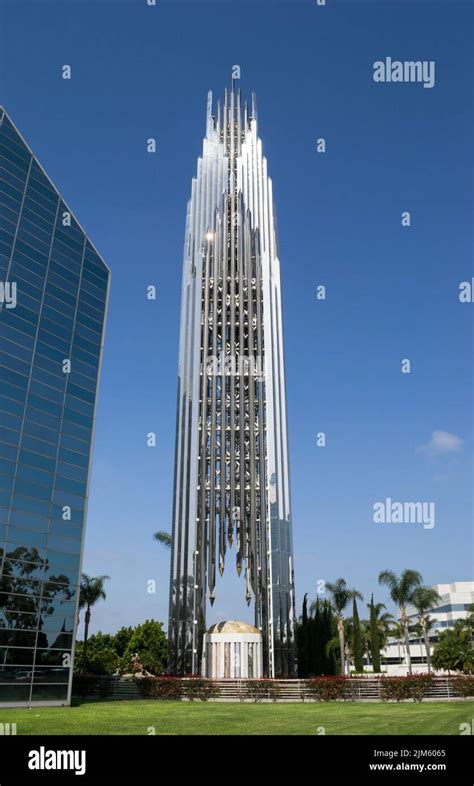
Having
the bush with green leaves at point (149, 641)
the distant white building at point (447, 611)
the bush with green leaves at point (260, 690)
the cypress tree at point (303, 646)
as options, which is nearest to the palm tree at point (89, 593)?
the bush with green leaves at point (149, 641)

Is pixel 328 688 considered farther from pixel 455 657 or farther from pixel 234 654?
pixel 455 657

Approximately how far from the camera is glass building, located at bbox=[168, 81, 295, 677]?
153 feet

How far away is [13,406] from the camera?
101ft

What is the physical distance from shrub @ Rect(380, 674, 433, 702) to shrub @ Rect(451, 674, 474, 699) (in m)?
1.28

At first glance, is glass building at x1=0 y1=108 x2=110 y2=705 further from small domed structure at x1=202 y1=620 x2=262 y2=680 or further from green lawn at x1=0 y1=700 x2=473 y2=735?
small domed structure at x1=202 y1=620 x2=262 y2=680

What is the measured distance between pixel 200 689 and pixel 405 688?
36.5 feet

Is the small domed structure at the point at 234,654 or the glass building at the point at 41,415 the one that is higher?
the glass building at the point at 41,415

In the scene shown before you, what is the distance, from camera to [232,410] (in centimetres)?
5250

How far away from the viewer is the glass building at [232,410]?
4656 centimetres

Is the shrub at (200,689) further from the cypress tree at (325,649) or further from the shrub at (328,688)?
the cypress tree at (325,649)

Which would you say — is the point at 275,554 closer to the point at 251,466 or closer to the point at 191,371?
the point at 251,466

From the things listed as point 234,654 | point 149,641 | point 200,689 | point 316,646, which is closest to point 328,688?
point 200,689

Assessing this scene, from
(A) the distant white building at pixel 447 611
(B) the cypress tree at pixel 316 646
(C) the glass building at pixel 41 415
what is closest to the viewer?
(C) the glass building at pixel 41 415

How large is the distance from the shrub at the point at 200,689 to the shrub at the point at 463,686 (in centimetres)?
1270
